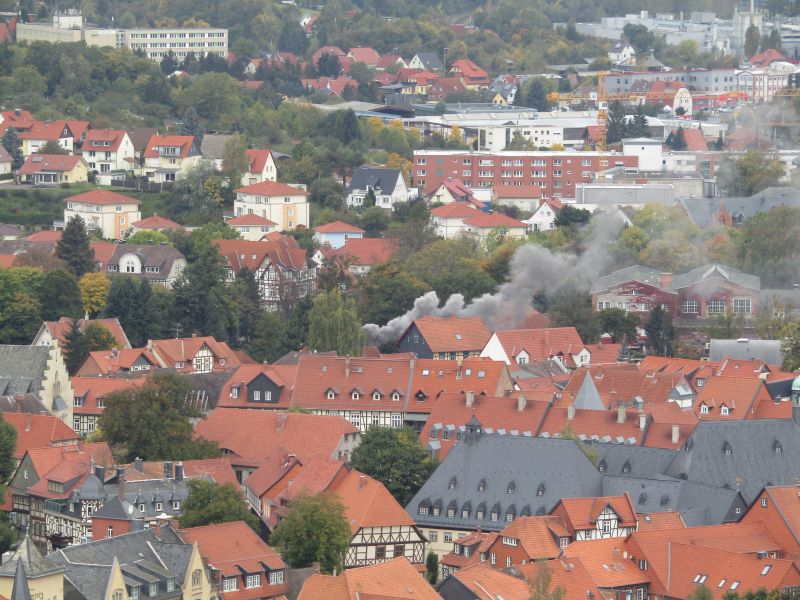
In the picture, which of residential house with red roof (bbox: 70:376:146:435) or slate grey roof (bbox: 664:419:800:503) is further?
residential house with red roof (bbox: 70:376:146:435)

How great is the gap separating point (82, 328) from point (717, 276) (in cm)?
2669

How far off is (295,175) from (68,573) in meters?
68.5

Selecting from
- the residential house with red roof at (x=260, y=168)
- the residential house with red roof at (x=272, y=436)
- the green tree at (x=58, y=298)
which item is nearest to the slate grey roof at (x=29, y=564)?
the residential house with red roof at (x=272, y=436)

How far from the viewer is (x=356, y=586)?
5444 cm

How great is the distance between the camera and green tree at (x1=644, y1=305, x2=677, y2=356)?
3568 inches

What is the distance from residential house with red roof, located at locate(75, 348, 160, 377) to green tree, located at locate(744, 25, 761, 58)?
103629 mm

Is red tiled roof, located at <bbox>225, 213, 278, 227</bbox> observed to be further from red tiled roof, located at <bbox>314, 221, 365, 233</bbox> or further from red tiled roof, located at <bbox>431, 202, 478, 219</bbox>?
red tiled roof, located at <bbox>431, 202, 478, 219</bbox>

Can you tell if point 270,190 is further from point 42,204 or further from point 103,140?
point 103,140

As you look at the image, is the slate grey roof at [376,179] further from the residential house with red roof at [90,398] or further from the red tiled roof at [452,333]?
the residential house with red roof at [90,398]

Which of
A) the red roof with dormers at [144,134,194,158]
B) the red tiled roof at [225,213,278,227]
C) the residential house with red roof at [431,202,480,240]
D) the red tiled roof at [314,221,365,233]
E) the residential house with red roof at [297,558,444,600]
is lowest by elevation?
the residential house with red roof at [431,202,480,240]

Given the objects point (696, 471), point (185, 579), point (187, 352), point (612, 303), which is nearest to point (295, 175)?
point (612, 303)

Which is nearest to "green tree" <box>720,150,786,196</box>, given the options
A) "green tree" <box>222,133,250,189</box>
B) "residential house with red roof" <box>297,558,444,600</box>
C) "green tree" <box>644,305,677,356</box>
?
"green tree" <box>222,133,250,189</box>

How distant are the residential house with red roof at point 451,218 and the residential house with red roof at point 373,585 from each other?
56631 mm

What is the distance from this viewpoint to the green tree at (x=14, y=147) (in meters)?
118
